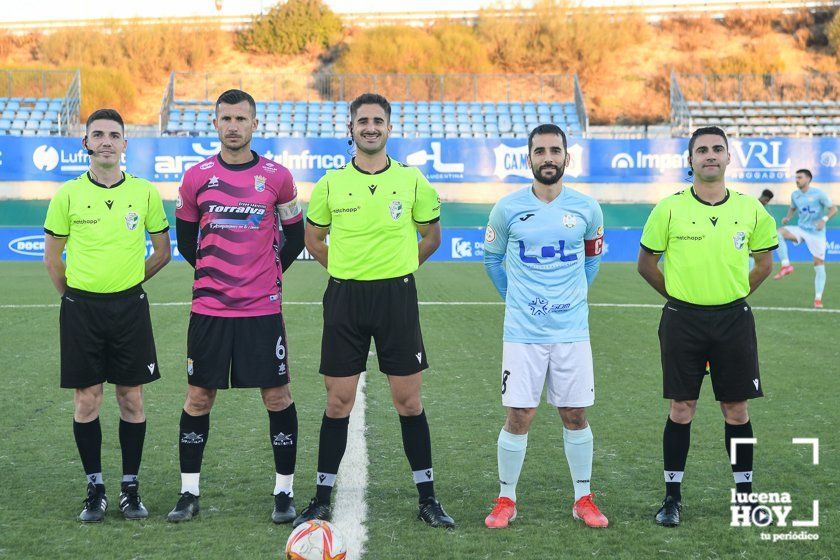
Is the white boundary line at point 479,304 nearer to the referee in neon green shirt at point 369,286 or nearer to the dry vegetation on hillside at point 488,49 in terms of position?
the referee in neon green shirt at point 369,286

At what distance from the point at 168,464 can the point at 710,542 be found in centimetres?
308

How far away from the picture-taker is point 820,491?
5.14m

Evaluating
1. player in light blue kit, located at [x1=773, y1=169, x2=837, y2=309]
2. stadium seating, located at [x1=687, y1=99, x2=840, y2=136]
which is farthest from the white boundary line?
stadium seating, located at [x1=687, y1=99, x2=840, y2=136]

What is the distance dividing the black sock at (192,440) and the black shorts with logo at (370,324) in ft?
2.29

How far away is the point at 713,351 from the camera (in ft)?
15.7

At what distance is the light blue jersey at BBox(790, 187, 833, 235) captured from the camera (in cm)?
1591

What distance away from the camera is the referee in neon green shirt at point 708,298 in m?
4.73

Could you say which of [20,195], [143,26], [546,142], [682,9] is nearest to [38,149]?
[20,195]

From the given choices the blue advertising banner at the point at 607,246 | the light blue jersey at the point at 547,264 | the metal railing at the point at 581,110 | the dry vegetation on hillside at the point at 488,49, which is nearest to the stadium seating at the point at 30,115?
the blue advertising banner at the point at 607,246

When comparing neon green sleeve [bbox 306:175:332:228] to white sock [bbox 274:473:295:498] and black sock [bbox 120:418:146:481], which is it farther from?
black sock [bbox 120:418:146:481]

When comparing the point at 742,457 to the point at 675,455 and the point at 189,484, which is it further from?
the point at 189,484

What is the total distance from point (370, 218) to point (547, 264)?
2.87ft

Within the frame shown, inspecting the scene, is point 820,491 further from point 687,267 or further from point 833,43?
point 833,43

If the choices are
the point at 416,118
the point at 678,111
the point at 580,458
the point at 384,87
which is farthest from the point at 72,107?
the point at 580,458
